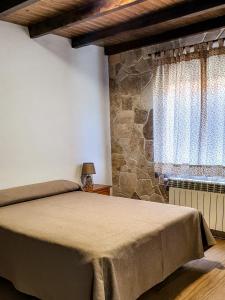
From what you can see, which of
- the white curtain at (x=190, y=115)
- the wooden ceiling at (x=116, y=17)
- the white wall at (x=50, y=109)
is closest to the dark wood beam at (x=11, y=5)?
the wooden ceiling at (x=116, y=17)

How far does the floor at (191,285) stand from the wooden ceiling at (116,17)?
242 centimetres

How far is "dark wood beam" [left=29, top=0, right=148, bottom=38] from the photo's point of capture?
2.66 metres

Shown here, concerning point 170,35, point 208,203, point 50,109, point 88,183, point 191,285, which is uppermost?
point 170,35

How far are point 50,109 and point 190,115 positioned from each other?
1721mm

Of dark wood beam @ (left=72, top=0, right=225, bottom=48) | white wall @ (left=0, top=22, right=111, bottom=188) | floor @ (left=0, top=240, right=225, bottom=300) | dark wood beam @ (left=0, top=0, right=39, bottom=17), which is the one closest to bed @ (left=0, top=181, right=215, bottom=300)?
floor @ (left=0, top=240, right=225, bottom=300)

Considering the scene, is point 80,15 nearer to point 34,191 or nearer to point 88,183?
point 34,191

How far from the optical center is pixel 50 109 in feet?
12.2

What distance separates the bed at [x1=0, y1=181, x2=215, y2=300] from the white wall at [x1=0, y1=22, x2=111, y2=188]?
0.65 meters

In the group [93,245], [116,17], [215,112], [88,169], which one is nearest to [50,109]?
[88,169]

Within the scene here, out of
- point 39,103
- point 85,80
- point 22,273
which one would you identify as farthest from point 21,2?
point 22,273

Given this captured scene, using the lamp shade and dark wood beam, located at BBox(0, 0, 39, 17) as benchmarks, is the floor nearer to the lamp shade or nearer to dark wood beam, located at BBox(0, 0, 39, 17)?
the lamp shade

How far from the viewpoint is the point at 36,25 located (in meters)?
3.36

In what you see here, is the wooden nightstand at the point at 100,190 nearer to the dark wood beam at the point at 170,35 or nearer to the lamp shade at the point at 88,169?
the lamp shade at the point at 88,169

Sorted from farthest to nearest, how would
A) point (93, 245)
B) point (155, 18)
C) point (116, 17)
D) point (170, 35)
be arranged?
point (170, 35), point (116, 17), point (155, 18), point (93, 245)
